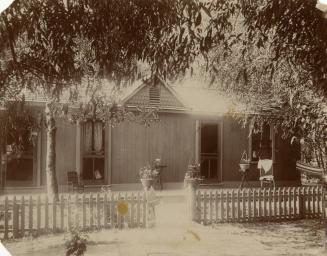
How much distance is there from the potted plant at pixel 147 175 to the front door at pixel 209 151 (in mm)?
540

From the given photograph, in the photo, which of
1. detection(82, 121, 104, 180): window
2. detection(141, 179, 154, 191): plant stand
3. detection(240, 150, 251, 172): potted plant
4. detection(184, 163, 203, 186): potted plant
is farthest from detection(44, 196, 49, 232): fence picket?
detection(240, 150, 251, 172): potted plant

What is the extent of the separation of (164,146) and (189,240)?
1.02m

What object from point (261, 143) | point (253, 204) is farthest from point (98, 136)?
point (253, 204)

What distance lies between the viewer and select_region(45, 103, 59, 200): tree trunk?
4232 millimetres

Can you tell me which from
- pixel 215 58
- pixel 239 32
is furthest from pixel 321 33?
pixel 215 58

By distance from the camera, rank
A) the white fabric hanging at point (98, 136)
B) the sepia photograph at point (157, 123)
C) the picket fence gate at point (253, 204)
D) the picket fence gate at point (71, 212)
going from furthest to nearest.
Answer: the picket fence gate at point (253, 204)
the white fabric hanging at point (98, 136)
the picket fence gate at point (71, 212)
the sepia photograph at point (157, 123)

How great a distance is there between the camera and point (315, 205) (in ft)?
15.5

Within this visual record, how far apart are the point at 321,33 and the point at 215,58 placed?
1.01m

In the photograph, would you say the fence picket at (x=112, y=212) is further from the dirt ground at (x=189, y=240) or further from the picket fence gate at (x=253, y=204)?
the picket fence gate at (x=253, y=204)

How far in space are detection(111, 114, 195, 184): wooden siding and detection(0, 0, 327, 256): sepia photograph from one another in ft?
0.06

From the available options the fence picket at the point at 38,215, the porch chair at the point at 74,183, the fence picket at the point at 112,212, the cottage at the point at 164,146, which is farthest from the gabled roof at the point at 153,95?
the fence picket at the point at 38,215

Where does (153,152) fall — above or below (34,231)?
above

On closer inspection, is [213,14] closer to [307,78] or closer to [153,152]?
[307,78]

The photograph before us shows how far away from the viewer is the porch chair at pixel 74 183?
441 cm
